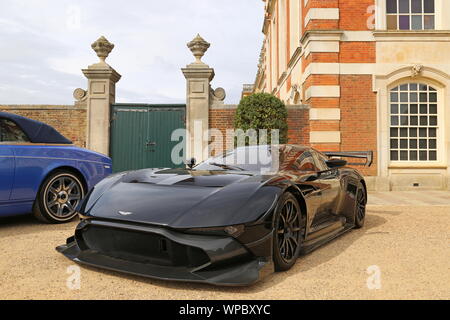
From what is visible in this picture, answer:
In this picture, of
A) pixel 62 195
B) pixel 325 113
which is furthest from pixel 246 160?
pixel 325 113

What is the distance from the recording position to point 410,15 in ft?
36.0

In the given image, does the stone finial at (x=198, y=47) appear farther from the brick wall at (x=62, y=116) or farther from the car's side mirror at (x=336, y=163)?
the car's side mirror at (x=336, y=163)

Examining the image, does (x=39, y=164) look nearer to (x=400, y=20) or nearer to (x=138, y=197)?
(x=138, y=197)

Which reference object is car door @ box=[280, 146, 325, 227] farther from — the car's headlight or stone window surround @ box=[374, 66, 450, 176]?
stone window surround @ box=[374, 66, 450, 176]

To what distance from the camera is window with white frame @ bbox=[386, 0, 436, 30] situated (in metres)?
10.9

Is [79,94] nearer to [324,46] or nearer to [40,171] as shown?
[40,171]

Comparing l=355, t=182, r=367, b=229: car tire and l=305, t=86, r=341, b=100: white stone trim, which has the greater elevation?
l=305, t=86, r=341, b=100: white stone trim

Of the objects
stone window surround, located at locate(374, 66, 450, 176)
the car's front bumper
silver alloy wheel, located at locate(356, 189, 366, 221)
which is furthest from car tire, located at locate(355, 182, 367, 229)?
stone window surround, located at locate(374, 66, 450, 176)

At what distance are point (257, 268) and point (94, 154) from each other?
365 centimetres

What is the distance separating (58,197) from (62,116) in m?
6.28

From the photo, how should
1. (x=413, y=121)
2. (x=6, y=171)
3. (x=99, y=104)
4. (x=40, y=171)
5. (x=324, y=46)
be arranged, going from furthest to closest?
(x=413, y=121)
(x=324, y=46)
(x=99, y=104)
(x=40, y=171)
(x=6, y=171)

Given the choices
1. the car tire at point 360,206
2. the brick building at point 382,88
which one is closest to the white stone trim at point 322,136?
the brick building at point 382,88

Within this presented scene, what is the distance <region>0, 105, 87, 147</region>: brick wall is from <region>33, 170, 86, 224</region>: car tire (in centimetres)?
580

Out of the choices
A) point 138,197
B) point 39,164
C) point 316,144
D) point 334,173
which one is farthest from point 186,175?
point 316,144
